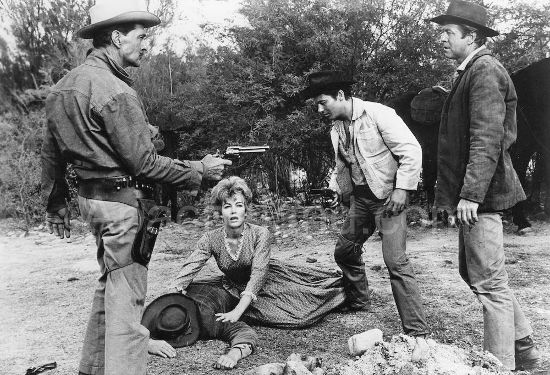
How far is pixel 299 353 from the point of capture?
3.35 metres

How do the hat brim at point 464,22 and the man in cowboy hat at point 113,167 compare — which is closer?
the man in cowboy hat at point 113,167

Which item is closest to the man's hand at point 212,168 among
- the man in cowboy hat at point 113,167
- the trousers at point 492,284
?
the man in cowboy hat at point 113,167

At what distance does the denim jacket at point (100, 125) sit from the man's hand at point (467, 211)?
1.59 metres

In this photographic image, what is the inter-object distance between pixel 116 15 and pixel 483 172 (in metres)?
2.07

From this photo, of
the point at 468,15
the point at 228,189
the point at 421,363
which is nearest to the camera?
the point at 421,363

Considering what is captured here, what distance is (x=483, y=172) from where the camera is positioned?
2.68 meters

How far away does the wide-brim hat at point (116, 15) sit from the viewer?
254 cm

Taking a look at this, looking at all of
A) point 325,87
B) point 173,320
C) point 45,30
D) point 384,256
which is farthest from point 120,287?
point 45,30

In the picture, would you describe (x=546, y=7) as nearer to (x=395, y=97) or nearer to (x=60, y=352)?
(x=395, y=97)

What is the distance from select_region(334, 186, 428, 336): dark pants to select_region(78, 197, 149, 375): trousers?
1.66 m

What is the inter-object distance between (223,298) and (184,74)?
8.03 metres

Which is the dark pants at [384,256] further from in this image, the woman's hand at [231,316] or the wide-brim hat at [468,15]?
the wide-brim hat at [468,15]

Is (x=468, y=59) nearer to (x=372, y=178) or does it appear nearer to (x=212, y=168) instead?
(x=372, y=178)

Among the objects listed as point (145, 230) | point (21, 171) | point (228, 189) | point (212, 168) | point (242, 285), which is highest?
point (21, 171)
